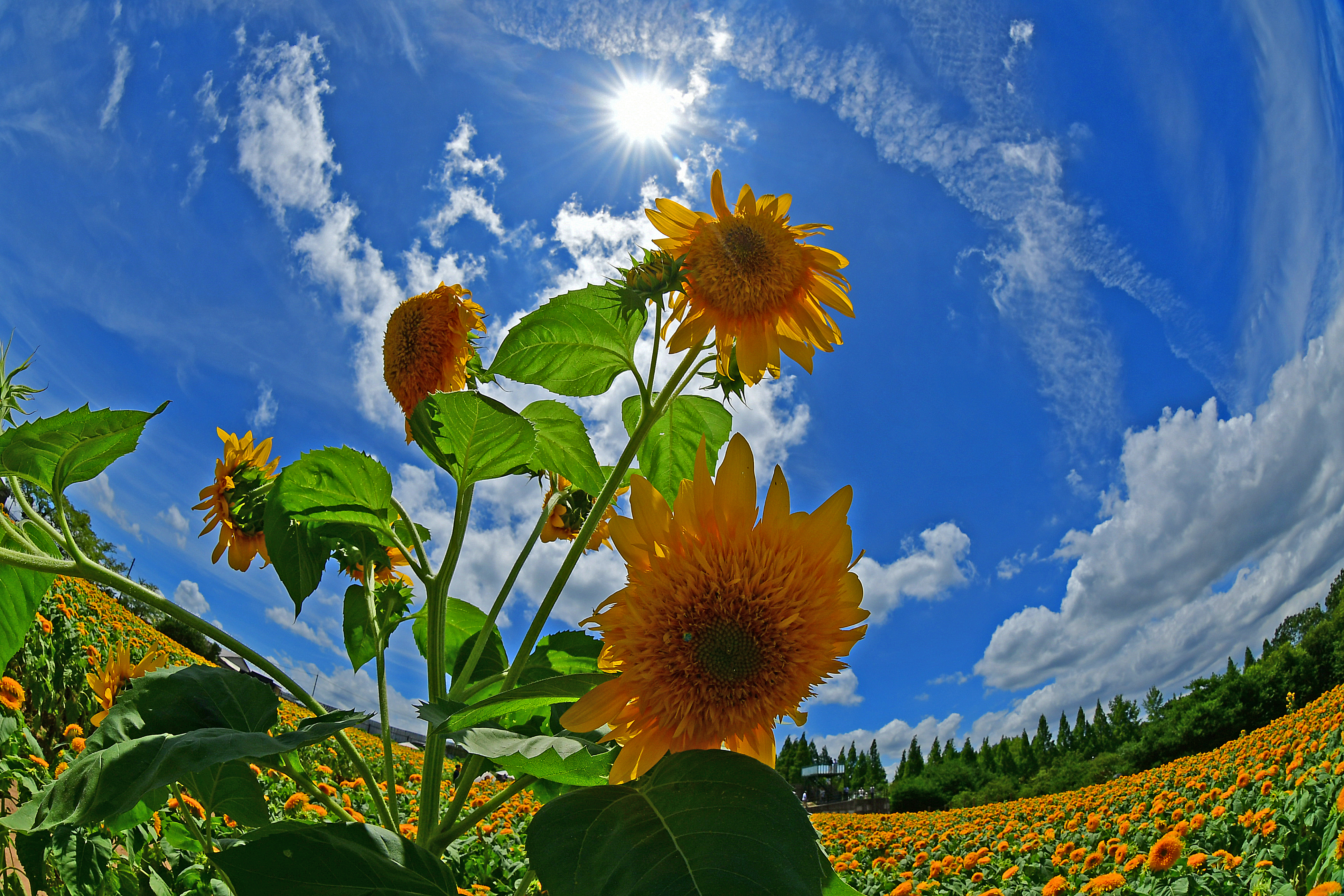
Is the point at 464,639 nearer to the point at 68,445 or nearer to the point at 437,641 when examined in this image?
the point at 437,641

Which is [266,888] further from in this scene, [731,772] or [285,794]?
[285,794]

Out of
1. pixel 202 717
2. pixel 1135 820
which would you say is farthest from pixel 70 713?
pixel 1135 820

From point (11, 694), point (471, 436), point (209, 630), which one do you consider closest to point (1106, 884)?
point (471, 436)

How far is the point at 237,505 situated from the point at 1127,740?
113 ft

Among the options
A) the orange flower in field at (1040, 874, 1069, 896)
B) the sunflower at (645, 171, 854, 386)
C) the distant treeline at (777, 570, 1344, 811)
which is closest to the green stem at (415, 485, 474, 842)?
the sunflower at (645, 171, 854, 386)

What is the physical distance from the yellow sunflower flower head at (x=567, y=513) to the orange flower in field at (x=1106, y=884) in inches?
171

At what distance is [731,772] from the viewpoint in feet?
2.37

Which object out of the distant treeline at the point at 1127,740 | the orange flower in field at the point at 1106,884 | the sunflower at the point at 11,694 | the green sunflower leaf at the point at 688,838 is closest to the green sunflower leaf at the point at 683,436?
the green sunflower leaf at the point at 688,838

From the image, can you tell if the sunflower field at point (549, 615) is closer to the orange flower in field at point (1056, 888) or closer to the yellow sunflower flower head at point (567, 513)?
the yellow sunflower flower head at point (567, 513)

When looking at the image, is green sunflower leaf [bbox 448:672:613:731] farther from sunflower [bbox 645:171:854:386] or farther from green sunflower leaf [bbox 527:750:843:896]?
sunflower [bbox 645:171:854:386]

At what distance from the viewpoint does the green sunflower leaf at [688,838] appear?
0.63 meters

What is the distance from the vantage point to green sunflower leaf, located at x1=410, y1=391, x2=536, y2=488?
1.08 metres

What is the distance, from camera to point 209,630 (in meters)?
1.01

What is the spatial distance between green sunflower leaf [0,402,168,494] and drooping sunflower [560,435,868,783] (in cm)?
71
